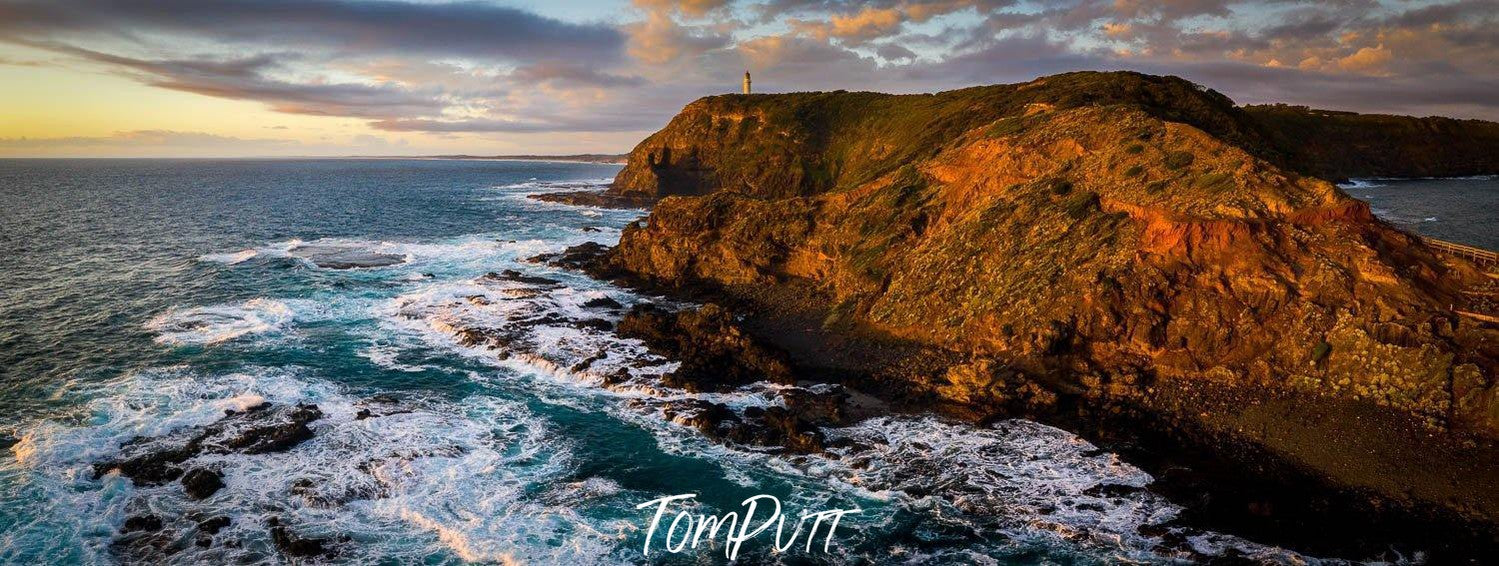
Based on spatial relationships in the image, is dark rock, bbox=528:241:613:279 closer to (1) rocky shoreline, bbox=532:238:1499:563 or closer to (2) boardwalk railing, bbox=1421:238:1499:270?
(1) rocky shoreline, bbox=532:238:1499:563

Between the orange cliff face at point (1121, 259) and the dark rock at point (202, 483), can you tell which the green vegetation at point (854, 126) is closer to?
the orange cliff face at point (1121, 259)

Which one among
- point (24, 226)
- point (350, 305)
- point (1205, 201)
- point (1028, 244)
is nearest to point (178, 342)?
point (350, 305)

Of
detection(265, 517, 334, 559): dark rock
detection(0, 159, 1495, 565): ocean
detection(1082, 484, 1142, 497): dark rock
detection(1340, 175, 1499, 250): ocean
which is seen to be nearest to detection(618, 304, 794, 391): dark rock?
detection(0, 159, 1495, 565): ocean

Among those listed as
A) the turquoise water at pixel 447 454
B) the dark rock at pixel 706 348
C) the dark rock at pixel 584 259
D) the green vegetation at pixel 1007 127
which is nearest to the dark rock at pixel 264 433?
the turquoise water at pixel 447 454

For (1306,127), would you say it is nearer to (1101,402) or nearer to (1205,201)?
(1205,201)

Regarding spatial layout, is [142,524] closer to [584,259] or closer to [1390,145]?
[584,259]

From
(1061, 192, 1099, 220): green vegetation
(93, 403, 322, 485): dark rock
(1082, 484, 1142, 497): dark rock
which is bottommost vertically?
(1082, 484, 1142, 497): dark rock
